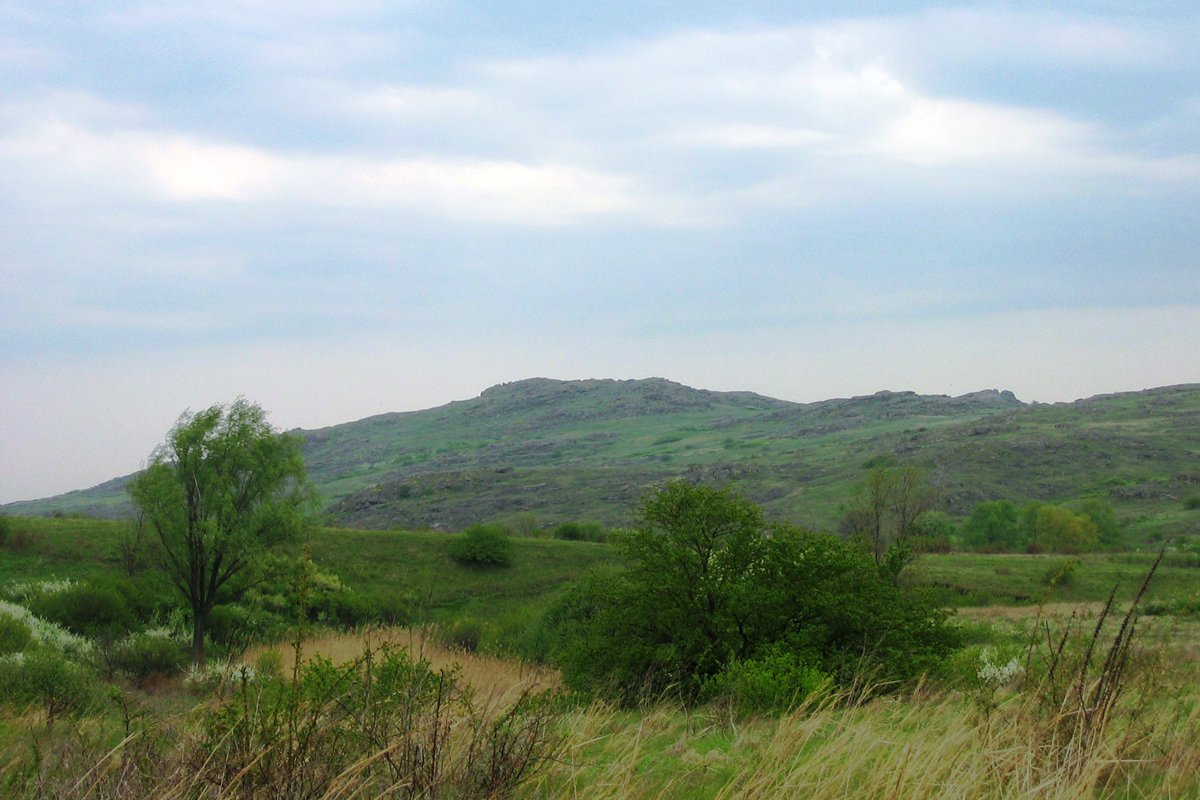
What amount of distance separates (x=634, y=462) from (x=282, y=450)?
472 ft

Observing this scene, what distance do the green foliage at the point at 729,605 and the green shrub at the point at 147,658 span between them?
14.2 m

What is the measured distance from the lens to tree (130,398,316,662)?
34500 millimetres

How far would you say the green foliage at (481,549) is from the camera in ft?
195

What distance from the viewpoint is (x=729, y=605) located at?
1537 cm

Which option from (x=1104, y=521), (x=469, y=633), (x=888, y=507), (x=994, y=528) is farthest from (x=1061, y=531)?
(x=469, y=633)

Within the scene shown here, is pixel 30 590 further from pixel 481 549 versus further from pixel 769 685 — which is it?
pixel 769 685

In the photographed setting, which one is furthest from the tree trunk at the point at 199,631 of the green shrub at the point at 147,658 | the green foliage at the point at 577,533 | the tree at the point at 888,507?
the green foliage at the point at 577,533

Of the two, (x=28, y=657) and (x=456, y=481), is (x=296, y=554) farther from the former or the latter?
(x=456, y=481)

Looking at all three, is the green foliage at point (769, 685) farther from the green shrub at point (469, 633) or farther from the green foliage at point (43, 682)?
the green shrub at point (469, 633)

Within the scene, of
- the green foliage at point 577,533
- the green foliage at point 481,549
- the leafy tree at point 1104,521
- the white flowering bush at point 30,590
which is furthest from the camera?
the leafy tree at point 1104,521

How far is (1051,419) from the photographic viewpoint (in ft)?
493

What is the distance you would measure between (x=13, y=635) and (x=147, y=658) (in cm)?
363

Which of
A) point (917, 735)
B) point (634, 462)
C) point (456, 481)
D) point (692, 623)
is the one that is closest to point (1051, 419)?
point (634, 462)

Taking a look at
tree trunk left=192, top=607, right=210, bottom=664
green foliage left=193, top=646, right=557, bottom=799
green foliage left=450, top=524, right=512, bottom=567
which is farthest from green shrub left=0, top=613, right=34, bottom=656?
green foliage left=450, top=524, right=512, bottom=567
